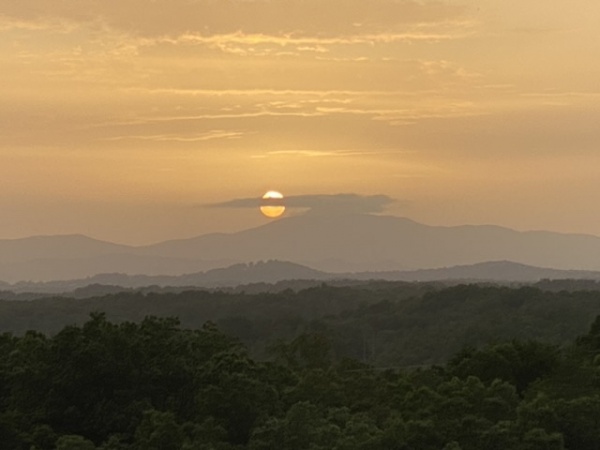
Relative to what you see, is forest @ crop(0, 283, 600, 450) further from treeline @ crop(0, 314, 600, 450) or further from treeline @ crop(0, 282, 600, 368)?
treeline @ crop(0, 282, 600, 368)

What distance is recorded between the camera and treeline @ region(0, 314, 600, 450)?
22.6 m

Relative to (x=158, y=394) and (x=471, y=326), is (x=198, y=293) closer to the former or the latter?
(x=471, y=326)

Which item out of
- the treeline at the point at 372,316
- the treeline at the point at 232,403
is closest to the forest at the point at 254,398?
the treeline at the point at 232,403

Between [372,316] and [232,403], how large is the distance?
99.7m

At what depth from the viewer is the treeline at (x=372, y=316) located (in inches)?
3620

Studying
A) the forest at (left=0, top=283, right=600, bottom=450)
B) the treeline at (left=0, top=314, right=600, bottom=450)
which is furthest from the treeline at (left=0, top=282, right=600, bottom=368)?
the treeline at (left=0, top=314, right=600, bottom=450)

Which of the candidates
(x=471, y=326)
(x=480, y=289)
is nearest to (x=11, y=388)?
(x=471, y=326)

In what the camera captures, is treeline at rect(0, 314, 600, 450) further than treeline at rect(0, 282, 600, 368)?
No

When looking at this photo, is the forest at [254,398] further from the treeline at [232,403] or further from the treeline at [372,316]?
the treeline at [372,316]

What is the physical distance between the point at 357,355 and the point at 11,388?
7017cm

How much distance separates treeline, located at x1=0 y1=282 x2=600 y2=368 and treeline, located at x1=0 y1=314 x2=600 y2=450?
4573 cm

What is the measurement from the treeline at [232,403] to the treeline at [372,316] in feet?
150

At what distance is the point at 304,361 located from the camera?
3953 cm

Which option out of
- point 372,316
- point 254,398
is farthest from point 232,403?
point 372,316
